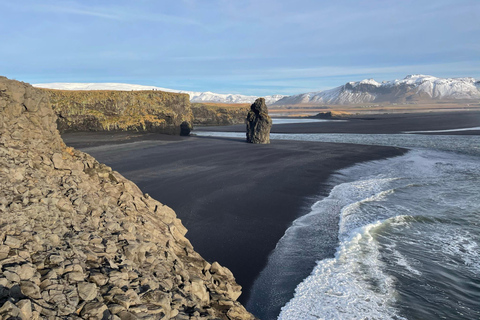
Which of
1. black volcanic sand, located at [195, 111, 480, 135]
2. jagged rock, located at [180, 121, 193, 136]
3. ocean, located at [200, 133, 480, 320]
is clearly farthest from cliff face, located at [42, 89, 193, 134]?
ocean, located at [200, 133, 480, 320]

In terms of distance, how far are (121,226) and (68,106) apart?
47.0m

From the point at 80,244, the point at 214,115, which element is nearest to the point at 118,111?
the point at 214,115

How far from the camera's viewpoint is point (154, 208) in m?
8.91

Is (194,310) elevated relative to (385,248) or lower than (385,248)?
elevated

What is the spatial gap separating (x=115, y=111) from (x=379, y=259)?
4717 cm

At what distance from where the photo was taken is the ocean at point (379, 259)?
24.7ft

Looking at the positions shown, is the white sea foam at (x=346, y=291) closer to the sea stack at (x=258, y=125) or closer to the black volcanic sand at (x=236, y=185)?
the black volcanic sand at (x=236, y=185)

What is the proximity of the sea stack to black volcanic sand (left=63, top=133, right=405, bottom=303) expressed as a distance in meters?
5.57

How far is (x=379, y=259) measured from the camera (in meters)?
9.84

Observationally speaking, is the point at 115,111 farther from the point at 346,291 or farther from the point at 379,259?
the point at 346,291

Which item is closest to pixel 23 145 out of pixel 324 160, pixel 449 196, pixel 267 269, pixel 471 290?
pixel 267 269

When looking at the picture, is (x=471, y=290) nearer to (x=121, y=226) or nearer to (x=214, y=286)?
(x=214, y=286)

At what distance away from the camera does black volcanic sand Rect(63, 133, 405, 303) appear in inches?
424

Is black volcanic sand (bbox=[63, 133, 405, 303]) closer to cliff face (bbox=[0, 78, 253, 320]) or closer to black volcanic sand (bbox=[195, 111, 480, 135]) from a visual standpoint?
cliff face (bbox=[0, 78, 253, 320])
